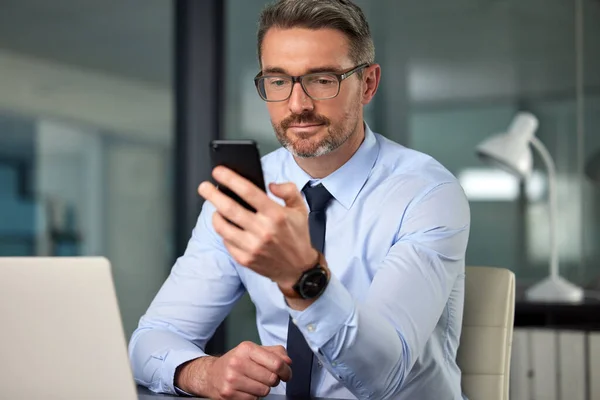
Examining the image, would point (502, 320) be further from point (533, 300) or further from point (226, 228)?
point (533, 300)

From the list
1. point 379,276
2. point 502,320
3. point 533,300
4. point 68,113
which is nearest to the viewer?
point 379,276

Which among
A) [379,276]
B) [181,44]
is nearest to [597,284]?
[181,44]

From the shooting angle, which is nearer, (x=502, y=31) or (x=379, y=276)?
(x=379, y=276)

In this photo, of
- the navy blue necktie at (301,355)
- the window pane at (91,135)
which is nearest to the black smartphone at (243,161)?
the navy blue necktie at (301,355)

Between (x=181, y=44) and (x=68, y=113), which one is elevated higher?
(x=181, y=44)

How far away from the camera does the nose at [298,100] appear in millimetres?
1679

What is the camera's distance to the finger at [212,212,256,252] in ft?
3.39

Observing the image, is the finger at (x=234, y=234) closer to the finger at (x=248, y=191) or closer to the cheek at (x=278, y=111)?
the finger at (x=248, y=191)

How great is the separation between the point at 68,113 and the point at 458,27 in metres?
1.84

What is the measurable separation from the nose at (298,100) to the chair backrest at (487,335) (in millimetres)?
499

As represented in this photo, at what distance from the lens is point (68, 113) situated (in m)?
3.72

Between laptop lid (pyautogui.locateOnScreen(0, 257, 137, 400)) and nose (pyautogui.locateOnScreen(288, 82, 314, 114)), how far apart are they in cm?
74

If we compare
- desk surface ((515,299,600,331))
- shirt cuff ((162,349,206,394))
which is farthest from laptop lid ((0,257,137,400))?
desk surface ((515,299,600,331))

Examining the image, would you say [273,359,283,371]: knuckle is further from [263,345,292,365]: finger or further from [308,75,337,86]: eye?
[308,75,337,86]: eye
